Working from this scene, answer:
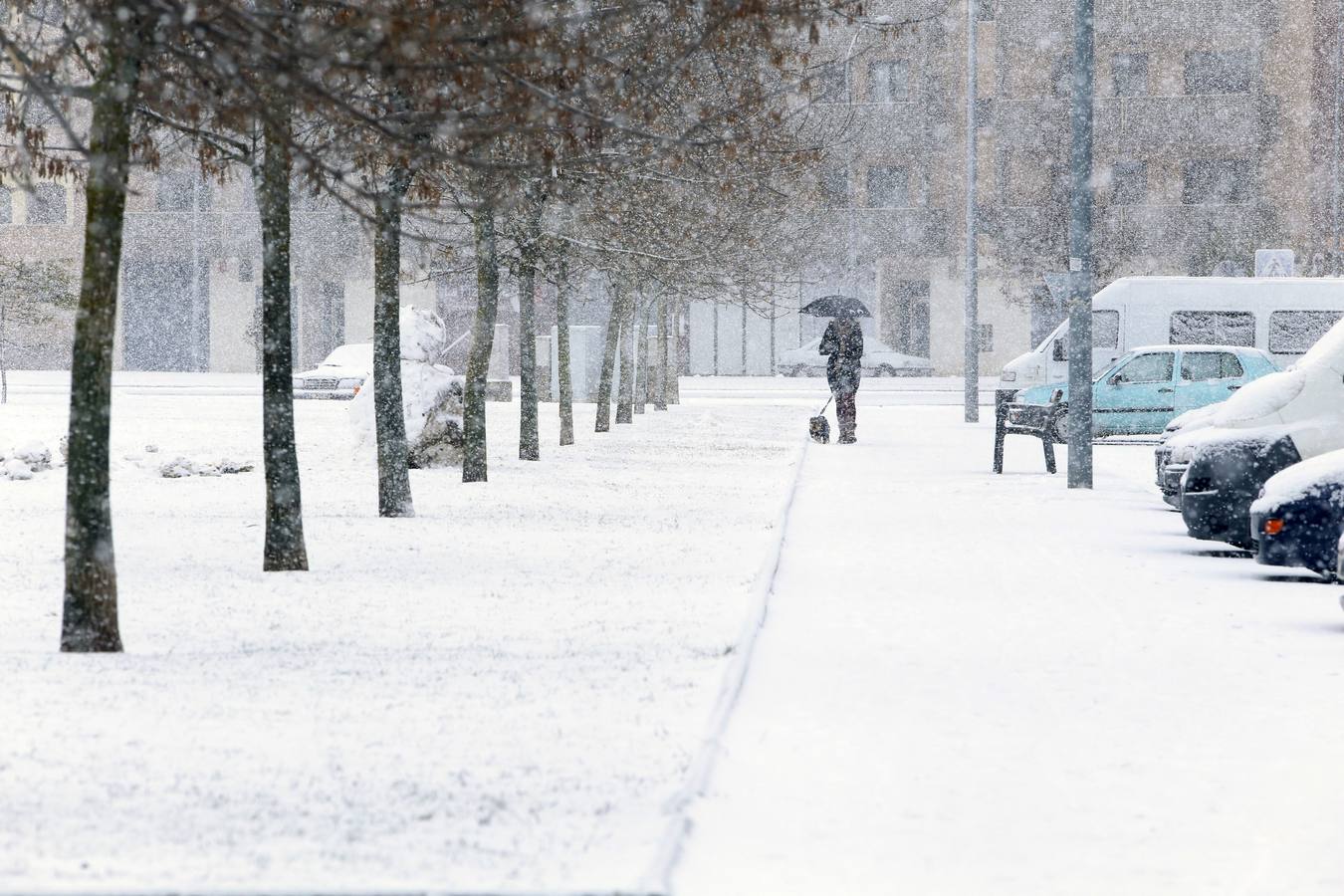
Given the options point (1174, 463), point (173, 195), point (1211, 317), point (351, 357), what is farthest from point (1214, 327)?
point (173, 195)

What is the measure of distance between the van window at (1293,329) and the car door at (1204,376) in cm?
376

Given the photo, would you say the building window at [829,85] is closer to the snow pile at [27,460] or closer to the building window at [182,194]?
the snow pile at [27,460]

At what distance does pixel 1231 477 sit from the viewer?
13734 millimetres

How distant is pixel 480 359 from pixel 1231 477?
8917 mm

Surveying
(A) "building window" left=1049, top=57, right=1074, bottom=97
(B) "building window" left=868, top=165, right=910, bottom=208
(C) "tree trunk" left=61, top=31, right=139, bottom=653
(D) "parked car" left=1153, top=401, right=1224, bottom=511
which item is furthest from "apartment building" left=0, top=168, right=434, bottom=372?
Answer: (C) "tree trunk" left=61, top=31, right=139, bottom=653

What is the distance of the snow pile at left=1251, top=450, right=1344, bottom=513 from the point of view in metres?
11.2

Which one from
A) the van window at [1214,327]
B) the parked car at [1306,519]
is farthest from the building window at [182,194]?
the parked car at [1306,519]

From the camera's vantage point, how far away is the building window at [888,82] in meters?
64.2

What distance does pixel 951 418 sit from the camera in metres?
37.9

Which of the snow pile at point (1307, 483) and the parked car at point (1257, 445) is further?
the parked car at point (1257, 445)

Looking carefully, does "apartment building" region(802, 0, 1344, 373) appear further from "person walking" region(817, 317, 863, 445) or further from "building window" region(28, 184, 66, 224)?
"person walking" region(817, 317, 863, 445)

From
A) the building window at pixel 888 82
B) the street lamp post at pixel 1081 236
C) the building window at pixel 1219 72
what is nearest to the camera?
the street lamp post at pixel 1081 236

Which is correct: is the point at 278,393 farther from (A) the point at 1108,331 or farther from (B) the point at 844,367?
(A) the point at 1108,331

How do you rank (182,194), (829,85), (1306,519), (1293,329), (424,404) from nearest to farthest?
(1306,519)
(424,404)
(829,85)
(1293,329)
(182,194)
